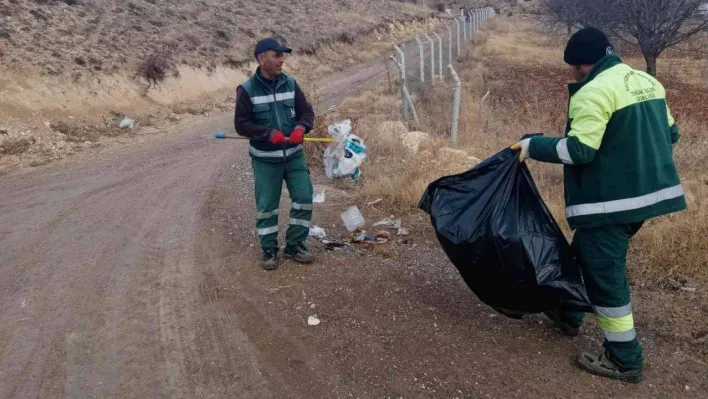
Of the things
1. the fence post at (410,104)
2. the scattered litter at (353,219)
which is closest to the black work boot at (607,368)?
the scattered litter at (353,219)

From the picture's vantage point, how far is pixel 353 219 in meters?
5.23

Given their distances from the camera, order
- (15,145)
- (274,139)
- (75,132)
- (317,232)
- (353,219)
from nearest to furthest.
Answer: (274,139) < (317,232) < (353,219) < (15,145) < (75,132)

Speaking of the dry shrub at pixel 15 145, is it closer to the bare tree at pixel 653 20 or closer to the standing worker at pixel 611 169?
the standing worker at pixel 611 169

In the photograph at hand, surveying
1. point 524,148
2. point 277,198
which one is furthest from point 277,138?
point 524,148

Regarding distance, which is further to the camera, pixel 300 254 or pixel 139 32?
pixel 139 32

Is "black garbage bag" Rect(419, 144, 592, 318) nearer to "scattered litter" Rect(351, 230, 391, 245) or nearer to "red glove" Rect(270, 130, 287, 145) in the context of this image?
"red glove" Rect(270, 130, 287, 145)

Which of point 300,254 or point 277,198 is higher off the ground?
point 277,198

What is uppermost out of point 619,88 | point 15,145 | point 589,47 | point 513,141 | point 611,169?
point 589,47

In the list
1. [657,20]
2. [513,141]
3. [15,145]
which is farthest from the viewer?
[657,20]

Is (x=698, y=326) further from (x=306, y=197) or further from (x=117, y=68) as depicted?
(x=117, y=68)

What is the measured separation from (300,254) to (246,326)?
1014 millimetres

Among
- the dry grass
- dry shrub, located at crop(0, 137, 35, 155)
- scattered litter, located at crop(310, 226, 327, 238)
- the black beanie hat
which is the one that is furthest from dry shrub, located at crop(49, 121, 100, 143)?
the black beanie hat

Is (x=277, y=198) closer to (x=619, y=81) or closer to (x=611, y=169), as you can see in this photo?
(x=611, y=169)

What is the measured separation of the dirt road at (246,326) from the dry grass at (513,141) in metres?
0.52
